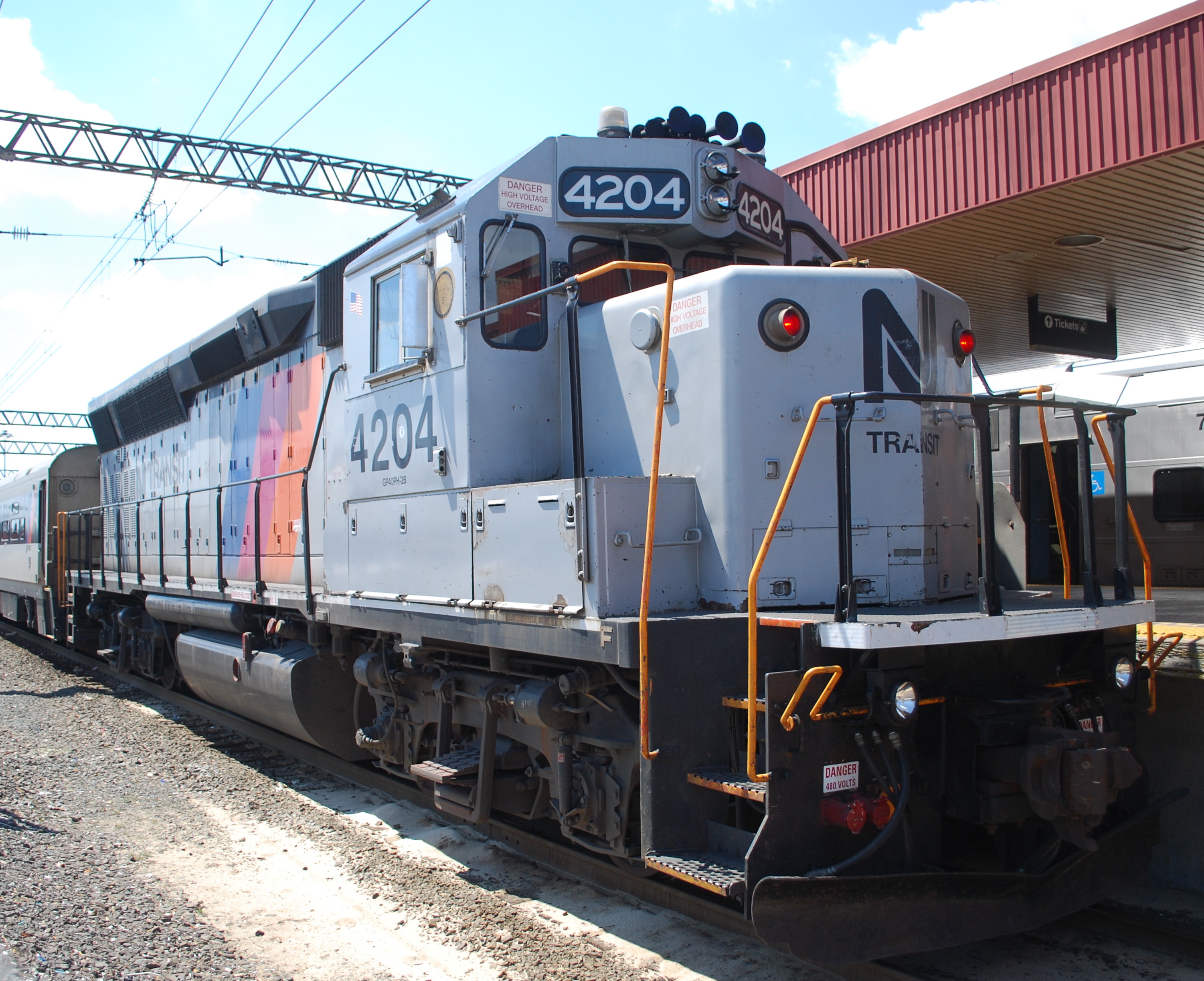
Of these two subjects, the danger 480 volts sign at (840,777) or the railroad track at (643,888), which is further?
the railroad track at (643,888)

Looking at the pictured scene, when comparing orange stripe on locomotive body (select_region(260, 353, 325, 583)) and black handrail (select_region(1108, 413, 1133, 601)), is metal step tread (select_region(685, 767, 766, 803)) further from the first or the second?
orange stripe on locomotive body (select_region(260, 353, 325, 583))

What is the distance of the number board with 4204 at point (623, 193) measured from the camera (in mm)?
4453

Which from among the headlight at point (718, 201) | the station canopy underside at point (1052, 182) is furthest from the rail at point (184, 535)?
the station canopy underside at point (1052, 182)

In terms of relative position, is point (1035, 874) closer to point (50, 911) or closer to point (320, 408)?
point (50, 911)

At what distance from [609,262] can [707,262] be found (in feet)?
1.61

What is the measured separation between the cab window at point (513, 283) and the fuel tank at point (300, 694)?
264 centimetres

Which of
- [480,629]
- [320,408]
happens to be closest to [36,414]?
[320,408]

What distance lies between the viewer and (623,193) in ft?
14.6

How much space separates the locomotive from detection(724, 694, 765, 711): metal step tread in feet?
0.04

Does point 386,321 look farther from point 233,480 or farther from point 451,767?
point 233,480

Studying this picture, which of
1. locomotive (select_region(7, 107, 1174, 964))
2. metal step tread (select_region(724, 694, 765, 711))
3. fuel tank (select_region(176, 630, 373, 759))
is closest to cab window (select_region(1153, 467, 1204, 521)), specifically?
locomotive (select_region(7, 107, 1174, 964))

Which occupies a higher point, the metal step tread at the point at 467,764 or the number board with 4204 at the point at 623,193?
the number board with 4204 at the point at 623,193

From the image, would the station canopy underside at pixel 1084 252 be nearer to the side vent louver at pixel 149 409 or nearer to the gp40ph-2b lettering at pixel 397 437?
the gp40ph-2b lettering at pixel 397 437

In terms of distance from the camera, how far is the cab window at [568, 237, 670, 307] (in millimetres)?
4547
